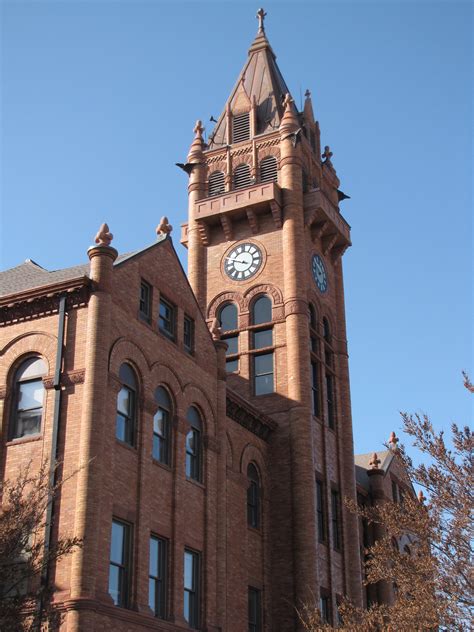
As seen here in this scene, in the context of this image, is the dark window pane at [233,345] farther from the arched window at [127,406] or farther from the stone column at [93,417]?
the stone column at [93,417]

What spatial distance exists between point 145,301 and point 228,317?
45.0 ft

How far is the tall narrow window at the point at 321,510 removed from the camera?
3862 cm

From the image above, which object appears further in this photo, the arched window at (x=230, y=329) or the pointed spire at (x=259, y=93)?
the pointed spire at (x=259, y=93)

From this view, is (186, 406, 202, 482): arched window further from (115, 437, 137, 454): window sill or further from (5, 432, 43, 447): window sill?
(5, 432, 43, 447): window sill

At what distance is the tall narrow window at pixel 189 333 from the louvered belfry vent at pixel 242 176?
1492 cm

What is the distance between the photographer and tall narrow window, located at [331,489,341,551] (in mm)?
39875

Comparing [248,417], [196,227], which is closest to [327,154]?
[196,227]

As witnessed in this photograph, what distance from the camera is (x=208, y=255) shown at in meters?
45.2

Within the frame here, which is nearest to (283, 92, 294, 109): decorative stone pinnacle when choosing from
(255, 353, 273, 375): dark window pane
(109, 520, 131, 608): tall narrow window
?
(255, 353, 273, 375): dark window pane

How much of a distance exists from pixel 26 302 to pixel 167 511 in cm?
741

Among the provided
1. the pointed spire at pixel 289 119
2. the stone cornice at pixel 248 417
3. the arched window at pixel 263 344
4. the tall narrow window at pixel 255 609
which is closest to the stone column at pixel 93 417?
the stone cornice at pixel 248 417

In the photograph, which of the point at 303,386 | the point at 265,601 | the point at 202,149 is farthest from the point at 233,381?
the point at 202,149

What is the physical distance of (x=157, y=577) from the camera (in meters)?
27.3

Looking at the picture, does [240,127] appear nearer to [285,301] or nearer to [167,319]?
[285,301]
